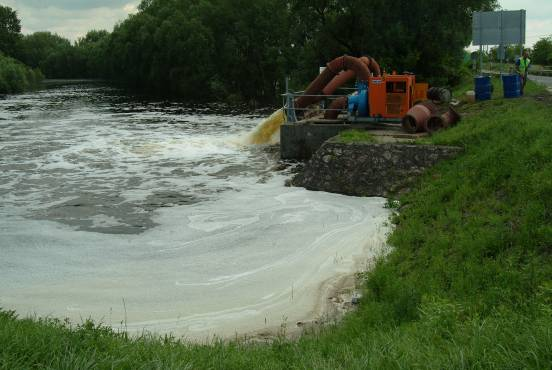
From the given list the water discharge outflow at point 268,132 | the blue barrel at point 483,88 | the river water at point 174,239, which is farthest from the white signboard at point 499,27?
the river water at point 174,239

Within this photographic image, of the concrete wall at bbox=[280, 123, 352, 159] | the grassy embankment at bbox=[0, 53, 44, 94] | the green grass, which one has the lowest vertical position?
the concrete wall at bbox=[280, 123, 352, 159]

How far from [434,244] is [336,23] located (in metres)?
32.2

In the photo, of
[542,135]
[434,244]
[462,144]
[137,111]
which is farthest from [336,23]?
[434,244]

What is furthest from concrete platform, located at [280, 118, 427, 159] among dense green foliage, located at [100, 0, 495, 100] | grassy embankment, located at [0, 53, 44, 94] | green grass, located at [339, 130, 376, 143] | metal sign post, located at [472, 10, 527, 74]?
grassy embankment, located at [0, 53, 44, 94]

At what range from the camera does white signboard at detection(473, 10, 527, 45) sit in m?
22.3

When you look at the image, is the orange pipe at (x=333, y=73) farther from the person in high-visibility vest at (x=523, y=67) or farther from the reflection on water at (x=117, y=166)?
the person in high-visibility vest at (x=523, y=67)

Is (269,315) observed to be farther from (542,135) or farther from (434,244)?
(542,135)

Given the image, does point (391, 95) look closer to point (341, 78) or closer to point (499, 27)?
point (341, 78)

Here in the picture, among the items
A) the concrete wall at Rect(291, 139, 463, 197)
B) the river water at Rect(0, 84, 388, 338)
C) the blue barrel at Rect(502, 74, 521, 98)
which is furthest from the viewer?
the blue barrel at Rect(502, 74, 521, 98)

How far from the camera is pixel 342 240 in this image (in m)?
12.1

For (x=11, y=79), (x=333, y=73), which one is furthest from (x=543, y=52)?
(x=11, y=79)

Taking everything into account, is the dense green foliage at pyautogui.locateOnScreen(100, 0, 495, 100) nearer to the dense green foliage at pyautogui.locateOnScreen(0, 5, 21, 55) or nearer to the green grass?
the green grass

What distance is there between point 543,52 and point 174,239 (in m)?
52.5

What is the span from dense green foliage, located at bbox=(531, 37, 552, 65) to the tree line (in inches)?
768
